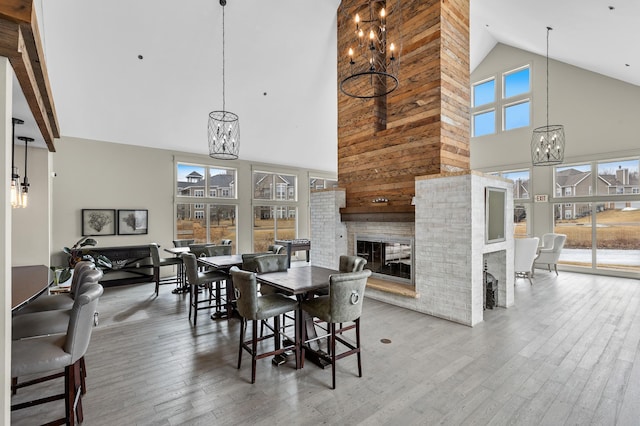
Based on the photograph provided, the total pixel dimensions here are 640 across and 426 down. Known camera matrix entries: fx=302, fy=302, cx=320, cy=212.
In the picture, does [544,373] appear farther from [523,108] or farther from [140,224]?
[523,108]

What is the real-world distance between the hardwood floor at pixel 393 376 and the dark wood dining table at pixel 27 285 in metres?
0.88

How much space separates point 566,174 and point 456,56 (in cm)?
550

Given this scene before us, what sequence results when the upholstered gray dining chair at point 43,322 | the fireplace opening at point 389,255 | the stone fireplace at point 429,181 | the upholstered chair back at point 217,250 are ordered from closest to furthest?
the upholstered gray dining chair at point 43,322, the stone fireplace at point 429,181, the fireplace opening at point 389,255, the upholstered chair back at point 217,250

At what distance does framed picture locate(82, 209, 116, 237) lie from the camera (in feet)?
21.3

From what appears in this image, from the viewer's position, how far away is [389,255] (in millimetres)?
5539

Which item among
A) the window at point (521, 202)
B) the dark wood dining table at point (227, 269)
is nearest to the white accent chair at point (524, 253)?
the window at point (521, 202)

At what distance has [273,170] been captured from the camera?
9.43 meters

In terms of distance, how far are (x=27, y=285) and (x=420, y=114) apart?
209 inches

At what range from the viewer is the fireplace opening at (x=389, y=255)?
5.20 metres

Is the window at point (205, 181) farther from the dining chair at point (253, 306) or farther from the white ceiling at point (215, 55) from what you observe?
the dining chair at point (253, 306)

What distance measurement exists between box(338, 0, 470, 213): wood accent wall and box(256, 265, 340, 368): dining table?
7.60ft

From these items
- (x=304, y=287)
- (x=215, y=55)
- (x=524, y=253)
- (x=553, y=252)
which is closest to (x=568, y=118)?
(x=553, y=252)

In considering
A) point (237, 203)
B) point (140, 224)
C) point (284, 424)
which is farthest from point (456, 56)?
point (140, 224)

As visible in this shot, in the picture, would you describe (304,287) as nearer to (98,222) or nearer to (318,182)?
(98,222)
